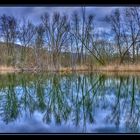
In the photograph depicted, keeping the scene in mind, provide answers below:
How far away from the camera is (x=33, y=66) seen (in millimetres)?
6996

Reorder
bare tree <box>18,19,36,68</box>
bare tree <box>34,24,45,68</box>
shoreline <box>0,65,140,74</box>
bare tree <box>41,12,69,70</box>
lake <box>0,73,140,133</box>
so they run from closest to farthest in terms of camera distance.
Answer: lake <box>0,73,140,133</box> < shoreline <box>0,65,140,74</box> < bare tree <box>41,12,69,70</box> < bare tree <box>18,19,36,68</box> < bare tree <box>34,24,45,68</box>

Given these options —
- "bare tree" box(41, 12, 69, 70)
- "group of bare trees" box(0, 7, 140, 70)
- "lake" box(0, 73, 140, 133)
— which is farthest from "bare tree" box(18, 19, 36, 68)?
"lake" box(0, 73, 140, 133)

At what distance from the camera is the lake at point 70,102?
300 centimetres

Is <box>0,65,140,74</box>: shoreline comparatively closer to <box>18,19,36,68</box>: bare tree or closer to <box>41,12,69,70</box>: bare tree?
<box>41,12,69,70</box>: bare tree

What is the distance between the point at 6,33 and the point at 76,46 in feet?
5.00

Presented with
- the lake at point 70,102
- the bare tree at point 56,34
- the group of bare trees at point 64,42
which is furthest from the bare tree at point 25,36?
the lake at point 70,102

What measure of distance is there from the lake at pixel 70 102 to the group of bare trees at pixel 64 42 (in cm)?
34

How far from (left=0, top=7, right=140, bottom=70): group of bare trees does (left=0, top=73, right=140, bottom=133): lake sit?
0.34 meters

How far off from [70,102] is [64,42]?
2627 millimetres

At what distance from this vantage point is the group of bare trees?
19.3 feet

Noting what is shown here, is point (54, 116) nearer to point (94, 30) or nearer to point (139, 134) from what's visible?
point (139, 134)

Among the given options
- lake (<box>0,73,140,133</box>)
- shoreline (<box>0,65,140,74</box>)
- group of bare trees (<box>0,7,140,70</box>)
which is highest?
group of bare trees (<box>0,7,140,70</box>)

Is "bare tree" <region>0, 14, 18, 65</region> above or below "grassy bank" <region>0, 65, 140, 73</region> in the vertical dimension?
above

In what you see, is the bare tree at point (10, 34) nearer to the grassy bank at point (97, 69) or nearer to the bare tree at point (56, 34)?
the grassy bank at point (97, 69)
